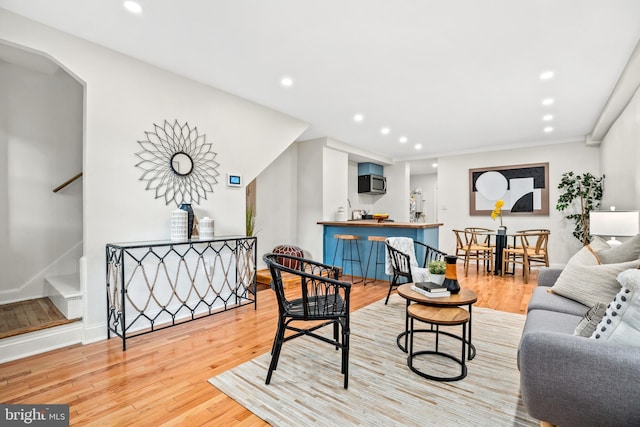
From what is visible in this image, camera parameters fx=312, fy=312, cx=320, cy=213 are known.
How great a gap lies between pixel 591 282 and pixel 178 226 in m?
3.36

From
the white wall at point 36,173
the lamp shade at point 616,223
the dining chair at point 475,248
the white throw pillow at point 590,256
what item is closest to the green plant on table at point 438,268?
the white throw pillow at point 590,256

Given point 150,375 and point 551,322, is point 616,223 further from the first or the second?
point 150,375

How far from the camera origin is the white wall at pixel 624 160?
11.0 feet

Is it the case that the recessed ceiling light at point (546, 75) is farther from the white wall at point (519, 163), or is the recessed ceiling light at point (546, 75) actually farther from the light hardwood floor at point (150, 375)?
the light hardwood floor at point (150, 375)

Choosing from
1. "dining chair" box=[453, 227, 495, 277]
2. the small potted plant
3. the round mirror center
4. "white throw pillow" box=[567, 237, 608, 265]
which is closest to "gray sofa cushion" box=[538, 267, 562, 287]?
"white throw pillow" box=[567, 237, 608, 265]

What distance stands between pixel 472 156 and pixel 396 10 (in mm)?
5417

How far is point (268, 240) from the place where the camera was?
573cm

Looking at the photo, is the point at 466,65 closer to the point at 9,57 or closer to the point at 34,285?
the point at 9,57

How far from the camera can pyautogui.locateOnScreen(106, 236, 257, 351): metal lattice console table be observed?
8.97 feet

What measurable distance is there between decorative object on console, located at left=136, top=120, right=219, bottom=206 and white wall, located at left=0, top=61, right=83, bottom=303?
108 cm

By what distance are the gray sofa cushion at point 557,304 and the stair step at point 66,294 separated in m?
3.61

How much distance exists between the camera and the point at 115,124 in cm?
279

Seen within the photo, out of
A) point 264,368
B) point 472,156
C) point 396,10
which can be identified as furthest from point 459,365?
point 472,156

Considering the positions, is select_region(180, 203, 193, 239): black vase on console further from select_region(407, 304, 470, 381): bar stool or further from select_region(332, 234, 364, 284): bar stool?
select_region(332, 234, 364, 284): bar stool
